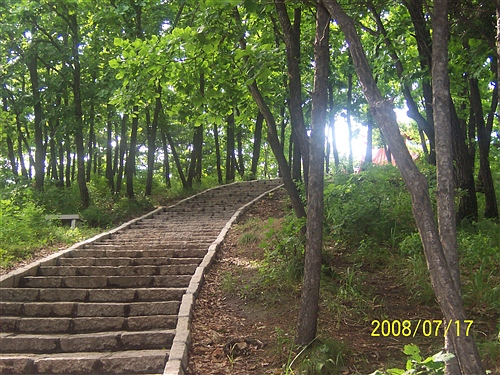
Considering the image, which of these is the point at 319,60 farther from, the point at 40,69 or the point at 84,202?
the point at 40,69

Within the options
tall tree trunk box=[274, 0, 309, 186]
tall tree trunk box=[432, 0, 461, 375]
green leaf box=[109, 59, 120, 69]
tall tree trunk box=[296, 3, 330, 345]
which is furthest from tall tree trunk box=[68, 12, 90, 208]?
tall tree trunk box=[432, 0, 461, 375]

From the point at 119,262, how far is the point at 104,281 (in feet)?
3.54

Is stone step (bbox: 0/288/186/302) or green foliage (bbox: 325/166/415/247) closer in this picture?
stone step (bbox: 0/288/186/302)

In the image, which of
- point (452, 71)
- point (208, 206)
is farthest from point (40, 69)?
point (452, 71)

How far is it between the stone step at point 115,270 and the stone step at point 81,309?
129 centimetres

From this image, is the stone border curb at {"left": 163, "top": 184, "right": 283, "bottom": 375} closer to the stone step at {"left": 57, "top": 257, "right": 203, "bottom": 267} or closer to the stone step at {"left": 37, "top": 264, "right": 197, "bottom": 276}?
the stone step at {"left": 37, "top": 264, "right": 197, "bottom": 276}

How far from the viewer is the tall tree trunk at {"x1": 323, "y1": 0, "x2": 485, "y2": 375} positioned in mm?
2834

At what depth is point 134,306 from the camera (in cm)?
601

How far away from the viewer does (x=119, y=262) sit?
8031 mm

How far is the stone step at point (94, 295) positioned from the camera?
251 inches

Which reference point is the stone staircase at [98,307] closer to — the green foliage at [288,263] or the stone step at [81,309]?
the stone step at [81,309]

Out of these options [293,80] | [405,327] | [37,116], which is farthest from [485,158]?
[37,116]

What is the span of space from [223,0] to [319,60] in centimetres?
149

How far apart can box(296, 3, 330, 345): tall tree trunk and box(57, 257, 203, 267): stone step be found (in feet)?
12.2
